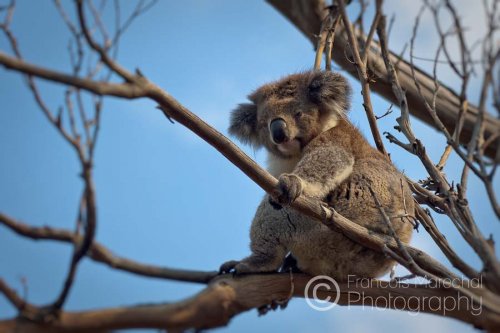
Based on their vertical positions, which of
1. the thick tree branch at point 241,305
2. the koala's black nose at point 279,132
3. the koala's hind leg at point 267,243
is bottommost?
the thick tree branch at point 241,305

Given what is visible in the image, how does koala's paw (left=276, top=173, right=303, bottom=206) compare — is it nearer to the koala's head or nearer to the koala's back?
the koala's back

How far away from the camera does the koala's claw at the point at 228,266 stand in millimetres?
4324


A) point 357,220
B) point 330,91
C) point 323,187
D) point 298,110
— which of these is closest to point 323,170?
point 323,187

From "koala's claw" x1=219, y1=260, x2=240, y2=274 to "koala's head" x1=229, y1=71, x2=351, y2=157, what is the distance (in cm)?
145

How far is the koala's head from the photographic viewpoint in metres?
5.66

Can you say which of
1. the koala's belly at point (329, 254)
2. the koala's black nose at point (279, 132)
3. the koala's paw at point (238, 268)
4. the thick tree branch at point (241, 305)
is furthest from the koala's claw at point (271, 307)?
the koala's black nose at point (279, 132)

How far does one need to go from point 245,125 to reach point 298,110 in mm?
712

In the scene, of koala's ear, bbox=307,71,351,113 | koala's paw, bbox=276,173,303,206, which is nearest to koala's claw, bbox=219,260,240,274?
koala's paw, bbox=276,173,303,206

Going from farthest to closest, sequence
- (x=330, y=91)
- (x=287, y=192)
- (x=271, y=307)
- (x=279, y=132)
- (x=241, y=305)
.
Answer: (x=330, y=91), (x=279, y=132), (x=271, y=307), (x=287, y=192), (x=241, y=305)

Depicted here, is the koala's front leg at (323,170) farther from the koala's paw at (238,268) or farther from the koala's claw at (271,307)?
the koala's claw at (271,307)

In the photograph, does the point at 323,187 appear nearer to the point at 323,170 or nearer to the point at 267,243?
the point at 323,170

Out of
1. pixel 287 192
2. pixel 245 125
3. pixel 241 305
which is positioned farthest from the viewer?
pixel 245 125

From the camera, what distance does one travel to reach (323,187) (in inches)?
190

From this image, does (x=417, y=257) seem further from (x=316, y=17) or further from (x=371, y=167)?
(x=316, y=17)
